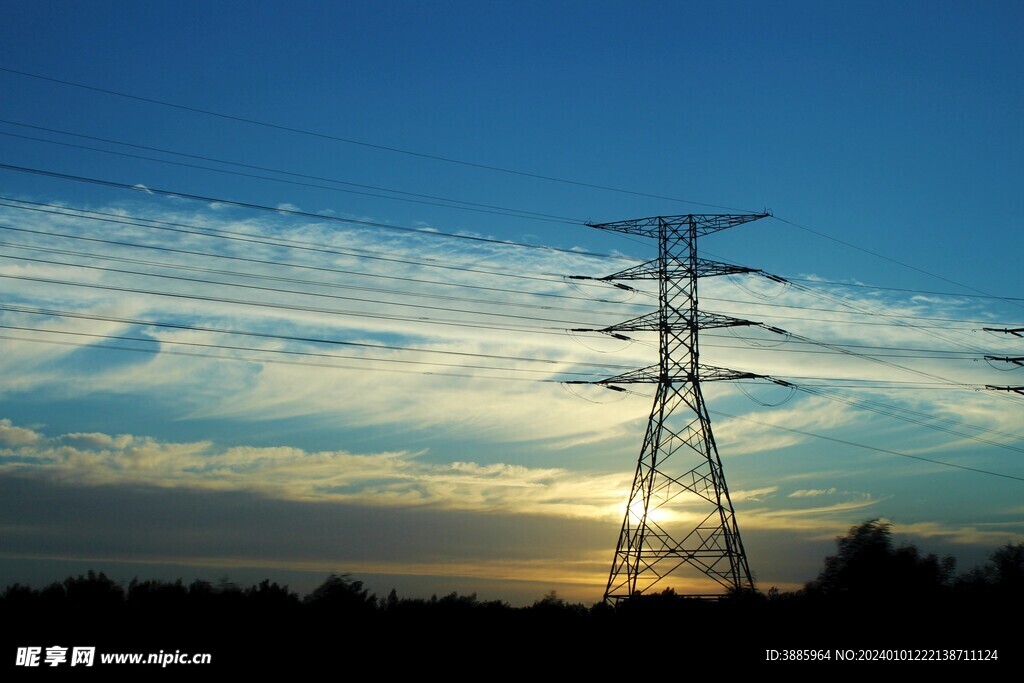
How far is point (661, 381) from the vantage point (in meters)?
51.4

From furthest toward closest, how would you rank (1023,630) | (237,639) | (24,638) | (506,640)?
1. (1023,630)
2. (506,640)
3. (237,639)
4. (24,638)

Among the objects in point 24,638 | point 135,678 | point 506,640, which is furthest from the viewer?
point 506,640

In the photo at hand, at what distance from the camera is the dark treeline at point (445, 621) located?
39.7 m

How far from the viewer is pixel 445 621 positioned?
1991 inches

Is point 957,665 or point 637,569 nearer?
point 957,665

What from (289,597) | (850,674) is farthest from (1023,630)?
(289,597)

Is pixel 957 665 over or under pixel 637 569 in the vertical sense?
under

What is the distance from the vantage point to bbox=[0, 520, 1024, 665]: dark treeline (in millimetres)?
39688

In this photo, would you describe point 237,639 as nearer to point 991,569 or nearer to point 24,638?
point 24,638

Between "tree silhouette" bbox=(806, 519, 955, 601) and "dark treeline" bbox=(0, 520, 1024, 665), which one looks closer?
"dark treeline" bbox=(0, 520, 1024, 665)

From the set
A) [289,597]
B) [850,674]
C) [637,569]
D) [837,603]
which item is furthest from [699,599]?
[289,597]

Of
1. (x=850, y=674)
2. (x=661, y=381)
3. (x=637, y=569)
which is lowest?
(x=850, y=674)

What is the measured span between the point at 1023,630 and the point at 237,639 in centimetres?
3924

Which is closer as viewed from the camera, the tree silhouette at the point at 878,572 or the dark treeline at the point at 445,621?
the dark treeline at the point at 445,621
